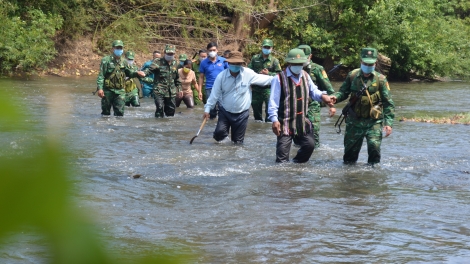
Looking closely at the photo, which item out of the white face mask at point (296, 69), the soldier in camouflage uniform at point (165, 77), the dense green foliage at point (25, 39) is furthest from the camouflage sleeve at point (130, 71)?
the dense green foliage at point (25, 39)

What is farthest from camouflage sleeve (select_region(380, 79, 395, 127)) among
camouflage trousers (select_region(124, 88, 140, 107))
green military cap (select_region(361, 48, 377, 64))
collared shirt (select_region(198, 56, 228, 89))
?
camouflage trousers (select_region(124, 88, 140, 107))

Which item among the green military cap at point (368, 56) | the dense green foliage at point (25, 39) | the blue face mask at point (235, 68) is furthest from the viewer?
the dense green foliage at point (25, 39)

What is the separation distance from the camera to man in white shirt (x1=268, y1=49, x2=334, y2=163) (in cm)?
880

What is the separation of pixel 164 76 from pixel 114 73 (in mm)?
1201

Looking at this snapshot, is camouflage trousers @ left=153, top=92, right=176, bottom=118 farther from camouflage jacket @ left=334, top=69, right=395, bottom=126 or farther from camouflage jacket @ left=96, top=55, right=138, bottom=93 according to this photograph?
camouflage jacket @ left=334, top=69, right=395, bottom=126

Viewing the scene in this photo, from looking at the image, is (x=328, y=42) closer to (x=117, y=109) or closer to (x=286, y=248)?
(x=117, y=109)

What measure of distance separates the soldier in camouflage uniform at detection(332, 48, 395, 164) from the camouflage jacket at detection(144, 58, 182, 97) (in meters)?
6.01

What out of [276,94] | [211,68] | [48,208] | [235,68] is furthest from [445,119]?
[48,208]

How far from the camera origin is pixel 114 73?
13.7 metres

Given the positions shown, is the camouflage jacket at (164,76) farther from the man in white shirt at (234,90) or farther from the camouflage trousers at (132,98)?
the man in white shirt at (234,90)

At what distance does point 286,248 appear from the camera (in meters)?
5.67

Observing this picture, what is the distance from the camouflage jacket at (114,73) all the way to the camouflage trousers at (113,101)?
8.4 inches

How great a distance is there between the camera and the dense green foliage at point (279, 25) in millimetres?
28641

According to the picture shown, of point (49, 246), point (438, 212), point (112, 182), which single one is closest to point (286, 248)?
point (438, 212)
